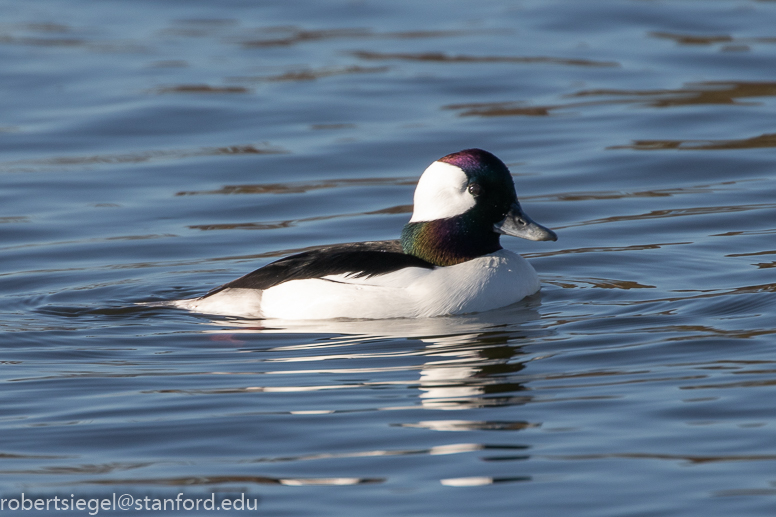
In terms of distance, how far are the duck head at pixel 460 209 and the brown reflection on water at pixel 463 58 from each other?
8.59 meters

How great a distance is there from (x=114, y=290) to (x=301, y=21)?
1131 centimetres

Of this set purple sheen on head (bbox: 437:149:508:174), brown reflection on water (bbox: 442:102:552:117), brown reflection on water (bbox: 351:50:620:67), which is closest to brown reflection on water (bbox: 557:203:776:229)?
purple sheen on head (bbox: 437:149:508:174)

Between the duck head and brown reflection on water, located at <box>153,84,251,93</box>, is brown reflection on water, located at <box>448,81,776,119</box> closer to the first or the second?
brown reflection on water, located at <box>153,84,251,93</box>

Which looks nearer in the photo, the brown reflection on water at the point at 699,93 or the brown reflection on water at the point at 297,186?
the brown reflection on water at the point at 297,186

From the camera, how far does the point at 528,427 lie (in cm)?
592

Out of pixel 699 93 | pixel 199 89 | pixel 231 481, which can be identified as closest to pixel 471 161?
pixel 231 481

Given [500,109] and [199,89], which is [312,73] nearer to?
[199,89]

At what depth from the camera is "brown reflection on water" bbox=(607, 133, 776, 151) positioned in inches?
507

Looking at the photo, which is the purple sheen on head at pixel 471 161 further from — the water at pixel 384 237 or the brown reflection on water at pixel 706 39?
the brown reflection on water at pixel 706 39

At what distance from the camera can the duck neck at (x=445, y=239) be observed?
27.0ft

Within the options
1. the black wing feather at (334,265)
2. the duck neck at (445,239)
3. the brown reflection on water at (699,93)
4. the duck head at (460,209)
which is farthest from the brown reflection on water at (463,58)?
the black wing feather at (334,265)

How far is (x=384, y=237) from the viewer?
10.5 m

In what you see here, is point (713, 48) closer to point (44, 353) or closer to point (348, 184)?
point (348, 184)

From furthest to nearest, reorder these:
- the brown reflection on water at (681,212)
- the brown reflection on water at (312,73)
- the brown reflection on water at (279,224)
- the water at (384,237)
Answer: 1. the brown reflection on water at (312,73)
2. the brown reflection on water at (279,224)
3. the brown reflection on water at (681,212)
4. the water at (384,237)
